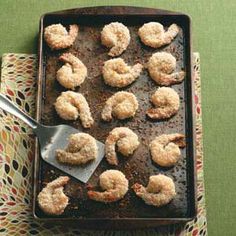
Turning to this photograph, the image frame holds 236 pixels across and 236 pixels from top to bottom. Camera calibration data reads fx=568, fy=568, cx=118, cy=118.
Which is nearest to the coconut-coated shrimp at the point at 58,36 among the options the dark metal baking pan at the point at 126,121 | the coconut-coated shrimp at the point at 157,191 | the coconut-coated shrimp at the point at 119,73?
the dark metal baking pan at the point at 126,121

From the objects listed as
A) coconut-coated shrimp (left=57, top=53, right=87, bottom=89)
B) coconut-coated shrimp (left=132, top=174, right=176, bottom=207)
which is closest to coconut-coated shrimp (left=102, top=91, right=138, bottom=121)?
coconut-coated shrimp (left=57, top=53, right=87, bottom=89)

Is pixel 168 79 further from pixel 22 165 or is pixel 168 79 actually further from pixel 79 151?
pixel 22 165

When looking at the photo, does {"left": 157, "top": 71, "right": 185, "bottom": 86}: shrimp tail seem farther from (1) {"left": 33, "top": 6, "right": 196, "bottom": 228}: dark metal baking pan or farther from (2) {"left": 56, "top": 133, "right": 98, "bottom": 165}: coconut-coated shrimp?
(2) {"left": 56, "top": 133, "right": 98, "bottom": 165}: coconut-coated shrimp

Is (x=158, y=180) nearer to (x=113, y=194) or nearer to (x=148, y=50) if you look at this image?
(x=113, y=194)

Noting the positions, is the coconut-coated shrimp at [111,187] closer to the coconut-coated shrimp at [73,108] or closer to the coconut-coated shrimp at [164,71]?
the coconut-coated shrimp at [73,108]

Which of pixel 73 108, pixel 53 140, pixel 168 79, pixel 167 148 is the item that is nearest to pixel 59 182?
pixel 53 140
